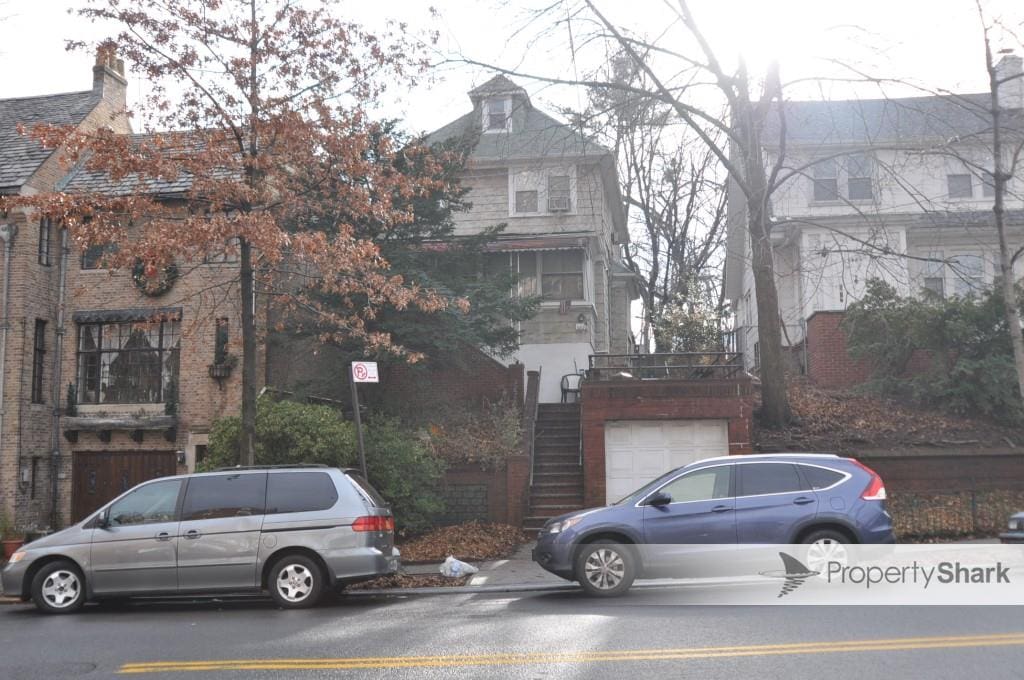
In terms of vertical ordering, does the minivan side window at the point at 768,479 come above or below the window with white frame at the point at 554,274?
below

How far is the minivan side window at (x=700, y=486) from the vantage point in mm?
11305

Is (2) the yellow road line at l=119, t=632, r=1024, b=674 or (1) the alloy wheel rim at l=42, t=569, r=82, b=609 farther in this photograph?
(1) the alloy wheel rim at l=42, t=569, r=82, b=609

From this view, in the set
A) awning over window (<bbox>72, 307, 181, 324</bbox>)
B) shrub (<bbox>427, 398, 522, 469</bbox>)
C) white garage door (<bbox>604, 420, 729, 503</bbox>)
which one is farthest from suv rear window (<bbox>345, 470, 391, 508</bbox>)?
awning over window (<bbox>72, 307, 181, 324</bbox>)

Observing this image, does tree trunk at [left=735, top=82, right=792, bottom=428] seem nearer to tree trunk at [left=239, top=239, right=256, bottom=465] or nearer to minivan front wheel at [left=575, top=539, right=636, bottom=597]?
minivan front wheel at [left=575, top=539, right=636, bottom=597]

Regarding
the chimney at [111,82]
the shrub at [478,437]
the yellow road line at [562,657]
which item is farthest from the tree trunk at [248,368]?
the chimney at [111,82]

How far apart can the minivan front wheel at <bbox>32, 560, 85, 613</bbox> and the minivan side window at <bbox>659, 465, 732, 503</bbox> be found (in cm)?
719

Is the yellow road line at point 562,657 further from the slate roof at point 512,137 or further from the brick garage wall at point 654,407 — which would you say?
the slate roof at point 512,137

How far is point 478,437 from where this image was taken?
63.1 ft

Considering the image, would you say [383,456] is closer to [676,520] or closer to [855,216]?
[676,520]

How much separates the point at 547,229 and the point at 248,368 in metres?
14.1

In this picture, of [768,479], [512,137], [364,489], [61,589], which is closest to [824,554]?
[768,479]

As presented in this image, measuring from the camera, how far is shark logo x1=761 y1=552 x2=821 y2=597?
1095 centimetres

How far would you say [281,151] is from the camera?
45.6 feet

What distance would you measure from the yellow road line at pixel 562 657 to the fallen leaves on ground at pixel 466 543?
23.3ft
